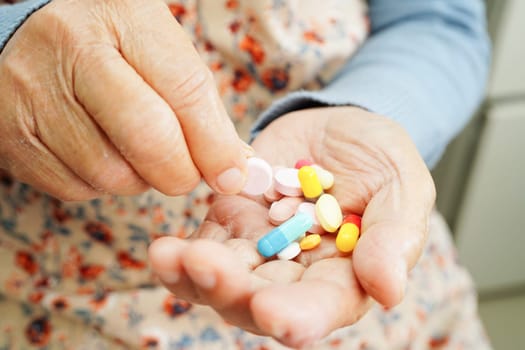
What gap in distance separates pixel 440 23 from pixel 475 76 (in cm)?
11

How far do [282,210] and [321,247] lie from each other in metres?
0.06

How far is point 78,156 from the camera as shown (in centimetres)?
47

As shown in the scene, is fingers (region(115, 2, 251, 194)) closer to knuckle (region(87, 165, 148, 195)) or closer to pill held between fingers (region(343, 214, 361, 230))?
knuckle (region(87, 165, 148, 195))

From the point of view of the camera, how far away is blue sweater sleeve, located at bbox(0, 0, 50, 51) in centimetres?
50

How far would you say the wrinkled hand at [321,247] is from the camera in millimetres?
405

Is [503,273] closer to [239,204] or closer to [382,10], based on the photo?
[382,10]

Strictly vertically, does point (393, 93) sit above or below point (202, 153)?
below

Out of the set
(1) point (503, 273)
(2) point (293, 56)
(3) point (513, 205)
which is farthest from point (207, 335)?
(1) point (503, 273)

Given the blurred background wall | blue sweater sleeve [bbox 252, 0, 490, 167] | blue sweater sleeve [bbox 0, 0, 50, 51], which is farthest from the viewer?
the blurred background wall

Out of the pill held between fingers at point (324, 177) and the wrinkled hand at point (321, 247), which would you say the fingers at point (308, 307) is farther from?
the pill held between fingers at point (324, 177)

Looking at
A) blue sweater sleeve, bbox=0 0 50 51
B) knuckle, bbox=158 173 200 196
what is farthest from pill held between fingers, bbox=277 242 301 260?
blue sweater sleeve, bbox=0 0 50 51

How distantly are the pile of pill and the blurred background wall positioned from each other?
0.81m

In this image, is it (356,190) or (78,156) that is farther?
(356,190)

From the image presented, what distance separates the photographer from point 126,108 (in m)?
0.44
